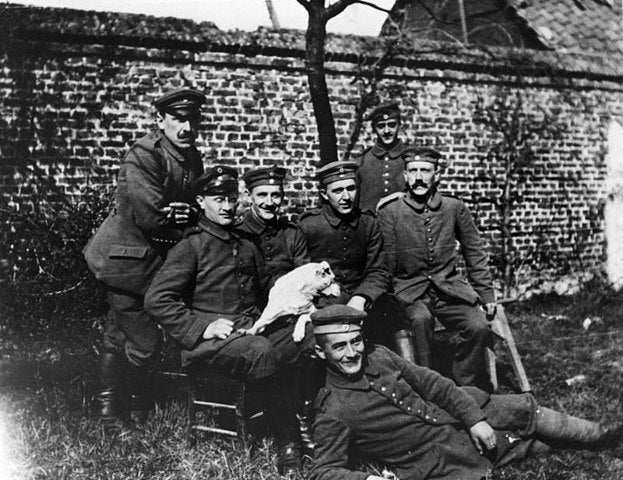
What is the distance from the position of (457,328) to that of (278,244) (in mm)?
1576

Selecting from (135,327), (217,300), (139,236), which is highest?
(139,236)

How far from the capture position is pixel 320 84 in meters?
6.99

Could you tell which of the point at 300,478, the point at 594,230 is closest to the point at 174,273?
the point at 300,478

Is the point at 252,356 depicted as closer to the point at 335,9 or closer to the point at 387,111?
the point at 387,111

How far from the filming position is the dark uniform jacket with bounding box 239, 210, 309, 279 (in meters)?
4.44

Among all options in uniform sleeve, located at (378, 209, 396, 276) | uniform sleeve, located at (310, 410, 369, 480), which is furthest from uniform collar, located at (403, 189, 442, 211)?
uniform sleeve, located at (310, 410, 369, 480)

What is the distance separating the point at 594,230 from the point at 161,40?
638 centimetres

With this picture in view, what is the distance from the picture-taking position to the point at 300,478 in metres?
3.61

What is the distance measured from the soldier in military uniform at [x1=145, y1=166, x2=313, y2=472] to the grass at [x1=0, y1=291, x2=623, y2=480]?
35 centimetres

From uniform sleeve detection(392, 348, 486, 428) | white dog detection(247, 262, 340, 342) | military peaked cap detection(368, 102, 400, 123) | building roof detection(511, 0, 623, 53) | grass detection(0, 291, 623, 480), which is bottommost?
grass detection(0, 291, 623, 480)

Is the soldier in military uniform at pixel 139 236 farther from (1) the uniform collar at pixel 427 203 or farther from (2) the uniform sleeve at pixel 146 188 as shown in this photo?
(1) the uniform collar at pixel 427 203

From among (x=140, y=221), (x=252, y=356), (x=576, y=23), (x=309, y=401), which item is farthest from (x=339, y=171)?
(x=576, y=23)

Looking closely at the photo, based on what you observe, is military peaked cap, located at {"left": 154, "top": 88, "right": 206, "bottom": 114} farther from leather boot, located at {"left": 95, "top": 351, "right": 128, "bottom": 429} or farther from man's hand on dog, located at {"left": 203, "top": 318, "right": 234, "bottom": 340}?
leather boot, located at {"left": 95, "top": 351, "right": 128, "bottom": 429}

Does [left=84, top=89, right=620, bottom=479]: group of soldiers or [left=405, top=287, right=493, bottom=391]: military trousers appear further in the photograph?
[left=405, top=287, right=493, bottom=391]: military trousers
